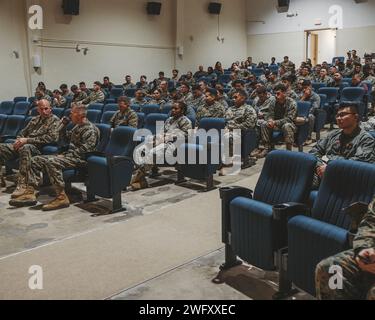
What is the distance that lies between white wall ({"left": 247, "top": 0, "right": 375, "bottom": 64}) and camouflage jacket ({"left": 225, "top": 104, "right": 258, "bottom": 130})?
1049cm

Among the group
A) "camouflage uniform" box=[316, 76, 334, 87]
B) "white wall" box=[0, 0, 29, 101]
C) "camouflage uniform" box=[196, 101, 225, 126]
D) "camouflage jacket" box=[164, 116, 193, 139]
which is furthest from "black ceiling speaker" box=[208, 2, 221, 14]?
"camouflage jacket" box=[164, 116, 193, 139]

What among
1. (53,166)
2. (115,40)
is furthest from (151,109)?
(115,40)

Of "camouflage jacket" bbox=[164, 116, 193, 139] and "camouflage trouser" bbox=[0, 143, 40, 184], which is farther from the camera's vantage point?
"camouflage jacket" bbox=[164, 116, 193, 139]

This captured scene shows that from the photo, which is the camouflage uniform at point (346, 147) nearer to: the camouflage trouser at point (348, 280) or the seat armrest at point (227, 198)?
the seat armrest at point (227, 198)

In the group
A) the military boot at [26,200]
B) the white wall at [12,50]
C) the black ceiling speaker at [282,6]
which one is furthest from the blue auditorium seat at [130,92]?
the black ceiling speaker at [282,6]

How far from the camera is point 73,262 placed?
308 cm

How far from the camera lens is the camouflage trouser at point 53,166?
14.8 feet

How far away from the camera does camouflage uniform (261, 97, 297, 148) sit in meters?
5.92

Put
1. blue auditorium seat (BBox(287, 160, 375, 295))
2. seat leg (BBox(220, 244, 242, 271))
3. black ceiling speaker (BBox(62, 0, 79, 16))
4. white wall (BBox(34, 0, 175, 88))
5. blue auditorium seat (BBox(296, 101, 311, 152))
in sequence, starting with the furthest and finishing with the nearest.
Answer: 1. white wall (BBox(34, 0, 175, 88))
2. black ceiling speaker (BBox(62, 0, 79, 16))
3. blue auditorium seat (BBox(296, 101, 311, 152))
4. seat leg (BBox(220, 244, 242, 271))
5. blue auditorium seat (BBox(287, 160, 375, 295))

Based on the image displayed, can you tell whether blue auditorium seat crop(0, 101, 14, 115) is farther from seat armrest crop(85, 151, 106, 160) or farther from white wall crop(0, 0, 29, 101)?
seat armrest crop(85, 151, 106, 160)

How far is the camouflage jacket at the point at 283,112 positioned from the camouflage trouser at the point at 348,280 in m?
4.17

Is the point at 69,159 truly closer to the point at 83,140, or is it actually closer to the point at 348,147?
the point at 83,140

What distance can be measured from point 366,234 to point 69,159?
3343mm
